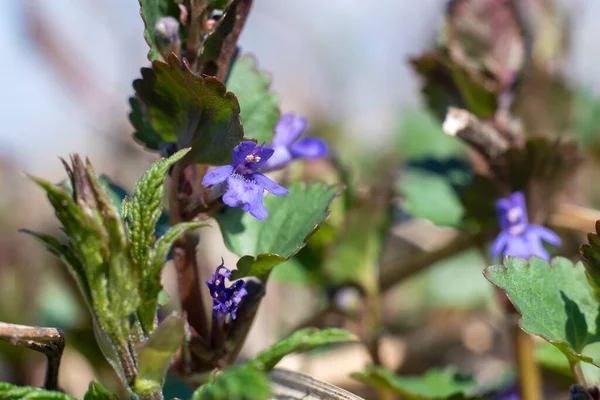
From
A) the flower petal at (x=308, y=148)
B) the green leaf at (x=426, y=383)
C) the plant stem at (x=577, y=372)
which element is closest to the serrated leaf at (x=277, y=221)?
the flower petal at (x=308, y=148)

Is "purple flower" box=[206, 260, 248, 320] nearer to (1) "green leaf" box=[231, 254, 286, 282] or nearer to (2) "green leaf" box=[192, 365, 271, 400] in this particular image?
(1) "green leaf" box=[231, 254, 286, 282]

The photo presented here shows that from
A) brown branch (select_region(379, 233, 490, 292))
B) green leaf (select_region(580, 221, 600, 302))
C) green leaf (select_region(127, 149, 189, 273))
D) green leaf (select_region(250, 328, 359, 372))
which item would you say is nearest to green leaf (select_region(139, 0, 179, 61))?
green leaf (select_region(127, 149, 189, 273))

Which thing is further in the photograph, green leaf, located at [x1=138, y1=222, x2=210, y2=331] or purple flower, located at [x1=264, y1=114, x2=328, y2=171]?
purple flower, located at [x1=264, y1=114, x2=328, y2=171]

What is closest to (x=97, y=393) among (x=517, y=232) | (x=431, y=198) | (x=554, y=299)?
(x=554, y=299)

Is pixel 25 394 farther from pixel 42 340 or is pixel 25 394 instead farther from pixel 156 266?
pixel 156 266

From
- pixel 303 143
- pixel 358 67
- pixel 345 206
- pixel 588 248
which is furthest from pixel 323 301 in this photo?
pixel 358 67

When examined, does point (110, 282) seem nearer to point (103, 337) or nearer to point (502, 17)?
point (103, 337)
